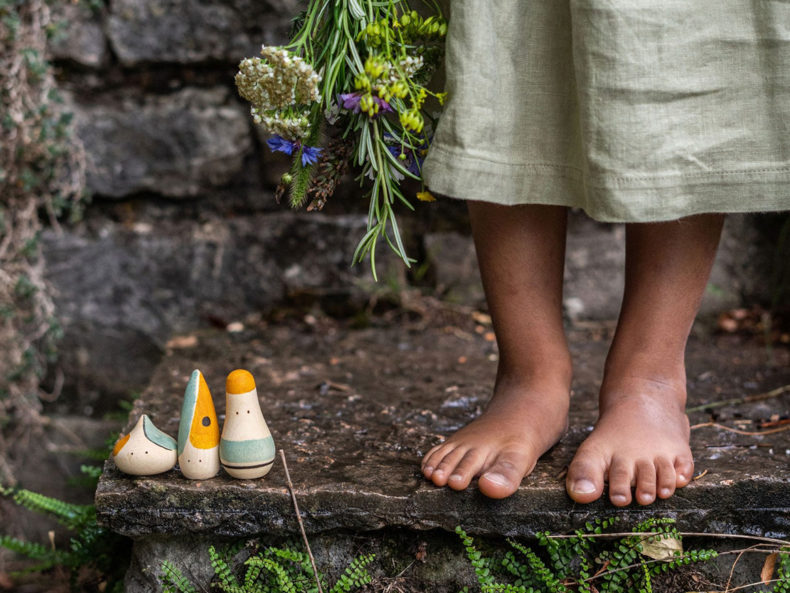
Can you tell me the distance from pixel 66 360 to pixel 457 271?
1168 mm

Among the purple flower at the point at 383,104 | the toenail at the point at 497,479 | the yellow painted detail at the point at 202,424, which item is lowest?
the toenail at the point at 497,479

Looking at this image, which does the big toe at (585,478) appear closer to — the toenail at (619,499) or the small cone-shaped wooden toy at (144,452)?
the toenail at (619,499)

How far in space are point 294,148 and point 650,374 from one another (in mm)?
703

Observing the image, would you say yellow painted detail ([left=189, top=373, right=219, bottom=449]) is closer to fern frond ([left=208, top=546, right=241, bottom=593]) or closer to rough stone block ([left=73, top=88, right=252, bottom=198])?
fern frond ([left=208, top=546, right=241, bottom=593])

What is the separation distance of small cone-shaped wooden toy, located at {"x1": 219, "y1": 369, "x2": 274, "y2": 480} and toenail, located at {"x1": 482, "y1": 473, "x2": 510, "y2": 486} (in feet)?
1.12

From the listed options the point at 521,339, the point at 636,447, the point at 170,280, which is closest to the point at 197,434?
the point at 521,339

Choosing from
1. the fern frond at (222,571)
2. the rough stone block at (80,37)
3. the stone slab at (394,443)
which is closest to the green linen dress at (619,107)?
the stone slab at (394,443)

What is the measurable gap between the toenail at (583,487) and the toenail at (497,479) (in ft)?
0.34

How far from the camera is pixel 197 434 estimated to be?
3.74ft

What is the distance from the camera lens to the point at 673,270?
121cm

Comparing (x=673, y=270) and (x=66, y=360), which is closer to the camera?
(x=673, y=270)

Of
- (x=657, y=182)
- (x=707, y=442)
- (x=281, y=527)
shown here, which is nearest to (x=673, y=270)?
(x=657, y=182)

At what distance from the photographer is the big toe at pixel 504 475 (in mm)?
1109

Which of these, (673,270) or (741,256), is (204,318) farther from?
(741,256)
